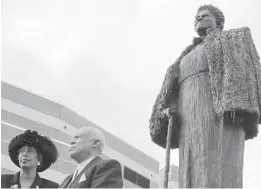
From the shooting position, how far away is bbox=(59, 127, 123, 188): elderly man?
562cm

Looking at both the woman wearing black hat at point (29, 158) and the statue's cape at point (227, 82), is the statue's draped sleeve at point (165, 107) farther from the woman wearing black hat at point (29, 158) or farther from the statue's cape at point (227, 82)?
the woman wearing black hat at point (29, 158)

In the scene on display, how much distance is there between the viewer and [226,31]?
7.01 m

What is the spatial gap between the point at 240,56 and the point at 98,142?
1.57 meters

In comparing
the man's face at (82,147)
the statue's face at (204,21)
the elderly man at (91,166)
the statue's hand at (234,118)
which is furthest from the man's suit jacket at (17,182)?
the statue's face at (204,21)

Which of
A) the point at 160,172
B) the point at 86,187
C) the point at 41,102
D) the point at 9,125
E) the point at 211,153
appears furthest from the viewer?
the point at 160,172

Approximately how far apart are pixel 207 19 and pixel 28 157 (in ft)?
7.21

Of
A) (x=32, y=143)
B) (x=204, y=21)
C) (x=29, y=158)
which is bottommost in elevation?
(x=29, y=158)

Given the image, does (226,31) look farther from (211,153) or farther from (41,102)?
(41,102)

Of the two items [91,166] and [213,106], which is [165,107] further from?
[91,166]

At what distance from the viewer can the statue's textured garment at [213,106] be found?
6.32 meters

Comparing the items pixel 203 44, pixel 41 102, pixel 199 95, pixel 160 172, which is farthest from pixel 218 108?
pixel 160 172

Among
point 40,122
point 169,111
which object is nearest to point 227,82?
point 169,111

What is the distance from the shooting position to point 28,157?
6.40 metres

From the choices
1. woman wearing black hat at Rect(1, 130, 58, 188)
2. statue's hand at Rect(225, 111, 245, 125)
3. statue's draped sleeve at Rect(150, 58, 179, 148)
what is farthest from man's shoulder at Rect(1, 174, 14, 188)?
statue's hand at Rect(225, 111, 245, 125)
